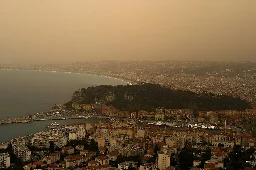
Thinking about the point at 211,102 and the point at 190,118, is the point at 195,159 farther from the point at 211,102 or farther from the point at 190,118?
the point at 211,102

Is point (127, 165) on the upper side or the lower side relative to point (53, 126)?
upper

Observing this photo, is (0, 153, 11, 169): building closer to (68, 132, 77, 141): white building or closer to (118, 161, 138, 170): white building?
(68, 132, 77, 141): white building

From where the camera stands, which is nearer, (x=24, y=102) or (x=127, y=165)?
(x=127, y=165)

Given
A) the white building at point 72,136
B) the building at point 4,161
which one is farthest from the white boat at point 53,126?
the building at point 4,161

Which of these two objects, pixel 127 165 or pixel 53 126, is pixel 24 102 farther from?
pixel 127 165

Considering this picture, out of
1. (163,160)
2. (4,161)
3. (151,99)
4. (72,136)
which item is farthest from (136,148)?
(151,99)

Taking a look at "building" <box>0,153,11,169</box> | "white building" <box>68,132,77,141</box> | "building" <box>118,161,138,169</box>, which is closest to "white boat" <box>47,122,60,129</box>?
"white building" <box>68,132,77,141</box>

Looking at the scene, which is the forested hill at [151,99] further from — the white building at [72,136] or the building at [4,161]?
the building at [4,161]

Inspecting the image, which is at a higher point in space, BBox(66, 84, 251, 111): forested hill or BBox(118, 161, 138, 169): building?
BBox(66, 84, 251, 111): forested hill

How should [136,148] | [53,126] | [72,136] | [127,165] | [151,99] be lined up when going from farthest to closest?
[151,99] < [53,126] < [72,136] < [136,148] < [127,165]
